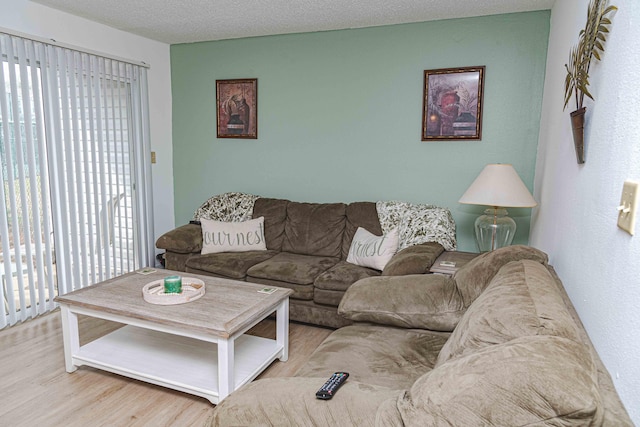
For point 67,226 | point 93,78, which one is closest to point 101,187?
point 67,226

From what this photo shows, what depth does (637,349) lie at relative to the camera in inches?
36.3

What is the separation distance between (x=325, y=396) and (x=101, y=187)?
334 cm

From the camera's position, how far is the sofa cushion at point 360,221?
3598 millimetres

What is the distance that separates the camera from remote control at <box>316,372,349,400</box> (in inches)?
48.8

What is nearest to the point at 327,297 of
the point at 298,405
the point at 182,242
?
the point at 182,242

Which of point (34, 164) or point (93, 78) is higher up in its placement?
point (93, 78)

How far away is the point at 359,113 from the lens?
384 cm

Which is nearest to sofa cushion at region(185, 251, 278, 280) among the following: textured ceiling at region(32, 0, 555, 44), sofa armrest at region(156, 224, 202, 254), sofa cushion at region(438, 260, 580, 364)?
sofa armrest at region(156, 224, 202, 254)

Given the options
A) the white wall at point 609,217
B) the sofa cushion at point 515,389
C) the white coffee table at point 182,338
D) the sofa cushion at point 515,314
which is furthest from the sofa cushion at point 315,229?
the sofa cushion at point 515,389

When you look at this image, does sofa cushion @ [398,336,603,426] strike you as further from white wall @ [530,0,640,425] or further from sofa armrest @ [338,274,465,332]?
sofa armrest @ [338,274,465,332]

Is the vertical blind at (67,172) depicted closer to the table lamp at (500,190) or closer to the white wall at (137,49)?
the white wall at (137,49)

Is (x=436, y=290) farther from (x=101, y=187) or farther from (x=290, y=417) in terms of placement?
(x=101, y=187)

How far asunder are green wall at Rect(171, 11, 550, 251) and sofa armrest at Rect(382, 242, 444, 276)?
0.75 metres

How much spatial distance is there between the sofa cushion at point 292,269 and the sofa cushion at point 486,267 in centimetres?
128
